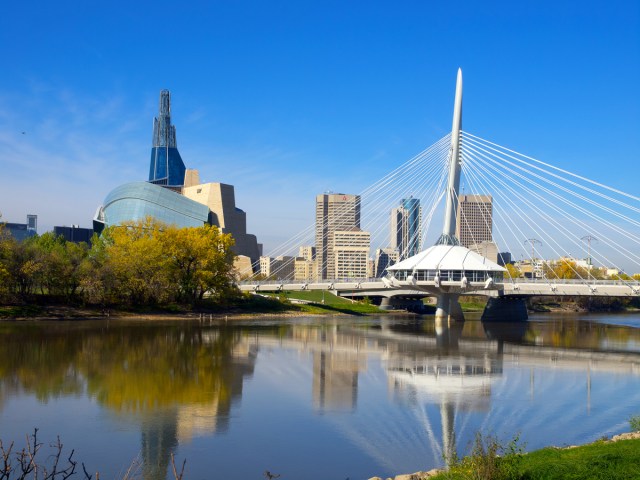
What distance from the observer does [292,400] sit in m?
21.8

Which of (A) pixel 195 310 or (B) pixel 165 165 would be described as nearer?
(A) pixel 195 310

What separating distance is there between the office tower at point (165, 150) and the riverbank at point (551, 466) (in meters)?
183

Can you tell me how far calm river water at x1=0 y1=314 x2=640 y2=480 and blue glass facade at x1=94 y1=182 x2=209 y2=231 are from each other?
3197 inches

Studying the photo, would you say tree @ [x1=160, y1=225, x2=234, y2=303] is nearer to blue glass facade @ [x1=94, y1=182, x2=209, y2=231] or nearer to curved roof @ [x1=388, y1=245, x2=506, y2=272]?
curved roof @ [x1=388, y1=245, x2=506, y2=272]

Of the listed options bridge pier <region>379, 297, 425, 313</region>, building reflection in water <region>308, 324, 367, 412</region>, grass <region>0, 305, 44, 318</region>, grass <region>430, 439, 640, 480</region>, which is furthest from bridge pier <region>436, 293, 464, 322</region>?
grass <region>430, 439, 640, 480</region>

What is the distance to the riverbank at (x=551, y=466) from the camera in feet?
33.8

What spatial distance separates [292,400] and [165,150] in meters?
177

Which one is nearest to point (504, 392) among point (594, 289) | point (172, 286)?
point (594, 289)

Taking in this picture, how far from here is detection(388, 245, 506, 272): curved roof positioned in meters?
63.9

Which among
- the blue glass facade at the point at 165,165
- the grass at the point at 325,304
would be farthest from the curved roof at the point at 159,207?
the blue glass facade at the point at 165,165

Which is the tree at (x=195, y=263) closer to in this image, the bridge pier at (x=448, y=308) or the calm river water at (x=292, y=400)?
the bridge pier at (x=448, y=308)

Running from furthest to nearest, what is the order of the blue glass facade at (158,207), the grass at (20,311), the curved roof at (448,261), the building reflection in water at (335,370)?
the blue glass facade at (158,207), the curved roof at (448,261), the grass at (20,311), the building reflection in water at (335,370)

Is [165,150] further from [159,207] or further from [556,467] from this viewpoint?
[556,467]

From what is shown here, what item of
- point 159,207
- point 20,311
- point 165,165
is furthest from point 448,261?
point 165,165
